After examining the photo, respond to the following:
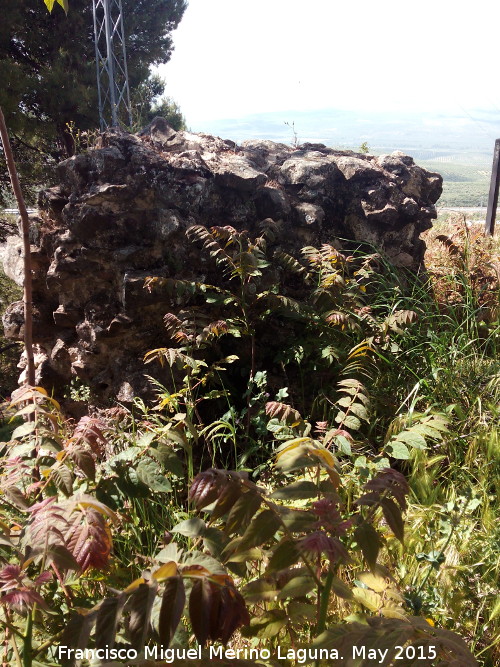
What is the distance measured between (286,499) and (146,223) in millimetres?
2702

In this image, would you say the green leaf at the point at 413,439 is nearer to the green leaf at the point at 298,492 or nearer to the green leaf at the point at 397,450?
the green leaf at the point at 397,450

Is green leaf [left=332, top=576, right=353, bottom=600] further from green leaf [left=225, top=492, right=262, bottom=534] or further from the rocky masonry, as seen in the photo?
the rocky masonry

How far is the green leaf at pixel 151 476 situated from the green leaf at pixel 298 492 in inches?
18.6

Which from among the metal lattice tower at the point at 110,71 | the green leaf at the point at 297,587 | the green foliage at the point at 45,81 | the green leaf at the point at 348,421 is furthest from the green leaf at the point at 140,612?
the green foliage at the point at 45,81

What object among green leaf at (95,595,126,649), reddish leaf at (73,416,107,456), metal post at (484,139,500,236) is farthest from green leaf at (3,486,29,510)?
metal post at (484,139,500,236)

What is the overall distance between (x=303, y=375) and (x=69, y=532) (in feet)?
7.83

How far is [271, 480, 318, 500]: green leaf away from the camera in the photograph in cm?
124

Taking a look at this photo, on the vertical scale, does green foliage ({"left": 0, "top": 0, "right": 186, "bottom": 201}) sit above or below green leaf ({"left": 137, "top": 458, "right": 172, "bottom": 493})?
above

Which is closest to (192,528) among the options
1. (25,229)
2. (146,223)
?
(25,229)

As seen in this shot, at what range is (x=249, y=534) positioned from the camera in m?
1.16

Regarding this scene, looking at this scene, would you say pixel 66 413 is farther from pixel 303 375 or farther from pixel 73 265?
pixel 303 375

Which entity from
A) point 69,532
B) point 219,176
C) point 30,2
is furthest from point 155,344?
point 30,2

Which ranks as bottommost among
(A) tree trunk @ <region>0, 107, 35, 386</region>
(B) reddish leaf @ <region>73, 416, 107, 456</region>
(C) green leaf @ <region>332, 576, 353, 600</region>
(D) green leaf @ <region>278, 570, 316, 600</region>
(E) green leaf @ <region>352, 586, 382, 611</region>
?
(E) green leaf @ <region>352, 586, 382, 611</region>

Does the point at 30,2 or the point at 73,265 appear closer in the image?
the point at 73,265
